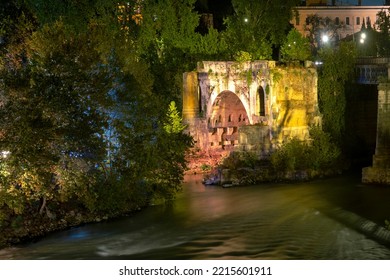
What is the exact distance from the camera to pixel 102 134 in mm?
25141

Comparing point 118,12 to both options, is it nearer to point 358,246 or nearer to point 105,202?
point 105,202

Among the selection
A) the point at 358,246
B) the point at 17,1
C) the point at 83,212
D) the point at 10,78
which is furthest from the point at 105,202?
the point at 17,1

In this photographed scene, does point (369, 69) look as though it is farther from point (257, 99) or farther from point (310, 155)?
point (310, 155)

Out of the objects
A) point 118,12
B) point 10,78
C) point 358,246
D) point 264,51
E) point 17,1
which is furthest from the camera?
point 264,51

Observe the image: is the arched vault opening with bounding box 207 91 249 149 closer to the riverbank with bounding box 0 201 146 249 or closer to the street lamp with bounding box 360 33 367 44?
the street lamp with bounding box 360 33 367 44

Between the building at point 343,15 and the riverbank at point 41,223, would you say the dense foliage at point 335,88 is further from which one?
the building at point 343,15

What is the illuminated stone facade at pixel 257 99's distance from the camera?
35375 mm

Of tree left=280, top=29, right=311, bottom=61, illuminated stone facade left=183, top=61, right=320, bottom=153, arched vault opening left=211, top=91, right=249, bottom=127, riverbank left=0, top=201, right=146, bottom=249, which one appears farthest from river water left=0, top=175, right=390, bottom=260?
tree left=280, top=29, right=311, bottom=61

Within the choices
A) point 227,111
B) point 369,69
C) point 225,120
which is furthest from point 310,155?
point 227,111

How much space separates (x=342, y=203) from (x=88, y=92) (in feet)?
37.9

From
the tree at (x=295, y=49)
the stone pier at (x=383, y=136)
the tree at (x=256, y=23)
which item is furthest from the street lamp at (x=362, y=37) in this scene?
the stone pier at (x=383, y=136)

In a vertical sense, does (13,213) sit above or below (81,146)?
below

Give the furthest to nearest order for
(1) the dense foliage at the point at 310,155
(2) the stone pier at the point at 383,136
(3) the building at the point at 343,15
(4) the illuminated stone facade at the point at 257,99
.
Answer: (3) the building at the point at 343,15
(4) the illuminated stone facade at the point at 257,99
(1) the dense foliage at the point at 310,155
(2) the stone pier at the point at 383,136

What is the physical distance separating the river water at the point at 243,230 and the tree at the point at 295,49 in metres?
17.2
